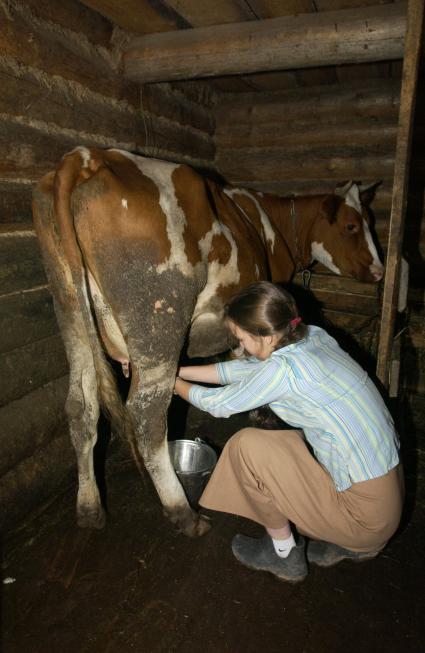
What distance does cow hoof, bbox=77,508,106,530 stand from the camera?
8.80 ft

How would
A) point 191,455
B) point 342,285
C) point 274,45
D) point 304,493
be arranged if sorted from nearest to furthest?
1. point 304,493
2. point 274,45
3. point 191,455
4. point 342,285

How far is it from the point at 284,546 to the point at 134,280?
163 cm

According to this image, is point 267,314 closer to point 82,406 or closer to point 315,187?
point 82,406

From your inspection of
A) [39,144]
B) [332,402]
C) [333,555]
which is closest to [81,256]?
[39,144]

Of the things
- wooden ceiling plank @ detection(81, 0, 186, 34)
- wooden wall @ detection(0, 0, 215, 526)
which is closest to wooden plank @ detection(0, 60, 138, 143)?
wooden wall @ detection(0, 0, 215, 526)

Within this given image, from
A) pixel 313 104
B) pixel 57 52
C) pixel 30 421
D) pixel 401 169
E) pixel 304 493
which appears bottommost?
pixel 304 493

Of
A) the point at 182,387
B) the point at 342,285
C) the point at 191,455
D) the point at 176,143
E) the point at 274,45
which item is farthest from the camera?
the point at 342,285

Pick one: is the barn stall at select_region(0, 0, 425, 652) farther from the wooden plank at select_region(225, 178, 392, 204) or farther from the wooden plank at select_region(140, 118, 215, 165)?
the wooden plank at select_region(225, 178, 392, 204)

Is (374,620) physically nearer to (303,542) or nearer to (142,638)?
(303,542)

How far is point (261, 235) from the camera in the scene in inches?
144

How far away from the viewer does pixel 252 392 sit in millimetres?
2021

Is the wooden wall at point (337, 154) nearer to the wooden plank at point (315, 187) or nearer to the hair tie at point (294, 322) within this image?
the wooden plank at point (315, 187)

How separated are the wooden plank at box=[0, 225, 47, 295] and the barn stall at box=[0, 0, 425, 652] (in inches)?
0.4

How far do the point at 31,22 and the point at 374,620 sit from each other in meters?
3.80
